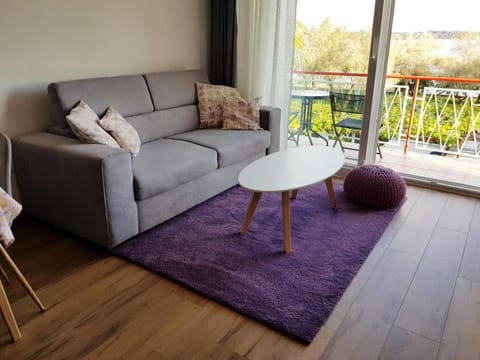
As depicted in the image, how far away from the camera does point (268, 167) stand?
8.79ft

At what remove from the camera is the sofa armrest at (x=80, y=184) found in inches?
88.0

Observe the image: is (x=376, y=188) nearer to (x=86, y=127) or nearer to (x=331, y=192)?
(x=331, y=192)

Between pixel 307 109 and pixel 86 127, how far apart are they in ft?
7.62

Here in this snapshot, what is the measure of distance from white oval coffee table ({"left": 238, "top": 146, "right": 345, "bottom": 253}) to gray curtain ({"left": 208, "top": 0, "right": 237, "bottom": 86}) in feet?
4.94

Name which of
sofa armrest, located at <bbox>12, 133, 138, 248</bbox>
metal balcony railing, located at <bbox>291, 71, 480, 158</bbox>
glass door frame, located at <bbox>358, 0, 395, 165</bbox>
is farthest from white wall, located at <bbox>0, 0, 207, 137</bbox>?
glass door frame, located at <bbox>358, 0, 395, 165</bbox>

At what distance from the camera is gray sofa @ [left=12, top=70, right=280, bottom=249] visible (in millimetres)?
2301

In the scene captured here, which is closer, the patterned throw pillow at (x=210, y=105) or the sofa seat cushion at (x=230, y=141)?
the sofa seat cushion at (x=230, y=141)

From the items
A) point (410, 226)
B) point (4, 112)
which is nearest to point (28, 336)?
point (4, 112)

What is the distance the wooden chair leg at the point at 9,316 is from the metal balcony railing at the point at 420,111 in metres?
3.13

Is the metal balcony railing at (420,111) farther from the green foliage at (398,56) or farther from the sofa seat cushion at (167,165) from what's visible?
the sofa seat cushion at (167,165)

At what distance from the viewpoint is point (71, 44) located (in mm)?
2934

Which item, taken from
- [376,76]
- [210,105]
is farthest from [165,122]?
[376,76]

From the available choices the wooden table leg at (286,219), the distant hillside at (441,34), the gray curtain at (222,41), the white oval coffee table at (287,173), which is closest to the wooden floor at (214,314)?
the wooden table leg at (286,219)

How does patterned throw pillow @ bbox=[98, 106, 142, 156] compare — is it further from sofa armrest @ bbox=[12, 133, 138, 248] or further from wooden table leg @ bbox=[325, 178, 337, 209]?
wooden table leg @ bbox=[325, 178, 337, 209]
